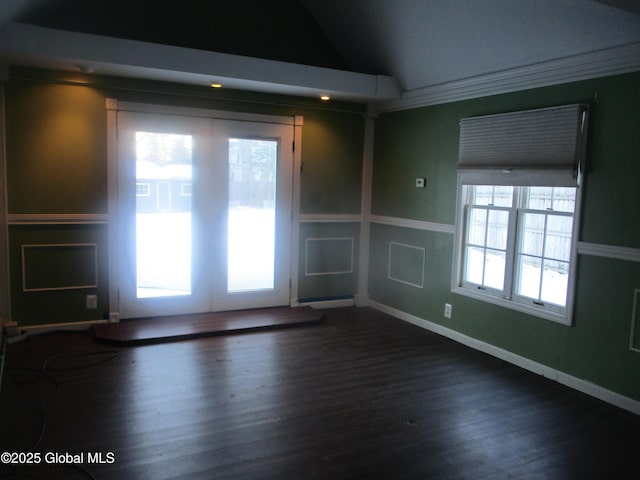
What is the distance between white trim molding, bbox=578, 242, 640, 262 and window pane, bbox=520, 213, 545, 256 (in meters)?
0.40

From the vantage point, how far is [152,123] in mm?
5039

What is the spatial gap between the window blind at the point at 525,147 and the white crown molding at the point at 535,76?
24 cm

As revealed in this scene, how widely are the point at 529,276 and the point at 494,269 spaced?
381 millimetres

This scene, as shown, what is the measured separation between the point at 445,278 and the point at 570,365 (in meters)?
1.49

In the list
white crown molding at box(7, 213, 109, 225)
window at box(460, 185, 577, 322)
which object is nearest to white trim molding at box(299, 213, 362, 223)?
window at box(460, 185, 577, 322)

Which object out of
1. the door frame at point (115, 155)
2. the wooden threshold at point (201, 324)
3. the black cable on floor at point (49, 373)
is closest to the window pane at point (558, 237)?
the wooden threshold at point (201, 324)

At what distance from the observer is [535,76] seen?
4.14 meters

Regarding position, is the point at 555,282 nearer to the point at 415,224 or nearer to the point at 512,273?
the point at 512,273

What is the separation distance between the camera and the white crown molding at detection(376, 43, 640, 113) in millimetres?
3551

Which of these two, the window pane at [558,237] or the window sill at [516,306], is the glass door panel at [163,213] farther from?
the window pane at [558,237]

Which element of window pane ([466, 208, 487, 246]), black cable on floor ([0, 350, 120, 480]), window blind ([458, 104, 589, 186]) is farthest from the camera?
window pane ([466, 208, 487, 246])

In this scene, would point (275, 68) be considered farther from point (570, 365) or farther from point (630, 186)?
point (570, 365)

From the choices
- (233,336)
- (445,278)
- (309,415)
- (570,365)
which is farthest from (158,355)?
(570,365)

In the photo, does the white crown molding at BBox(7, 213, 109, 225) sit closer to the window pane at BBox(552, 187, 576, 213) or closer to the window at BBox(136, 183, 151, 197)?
the window at BBox(136, 183, 151, 197)
